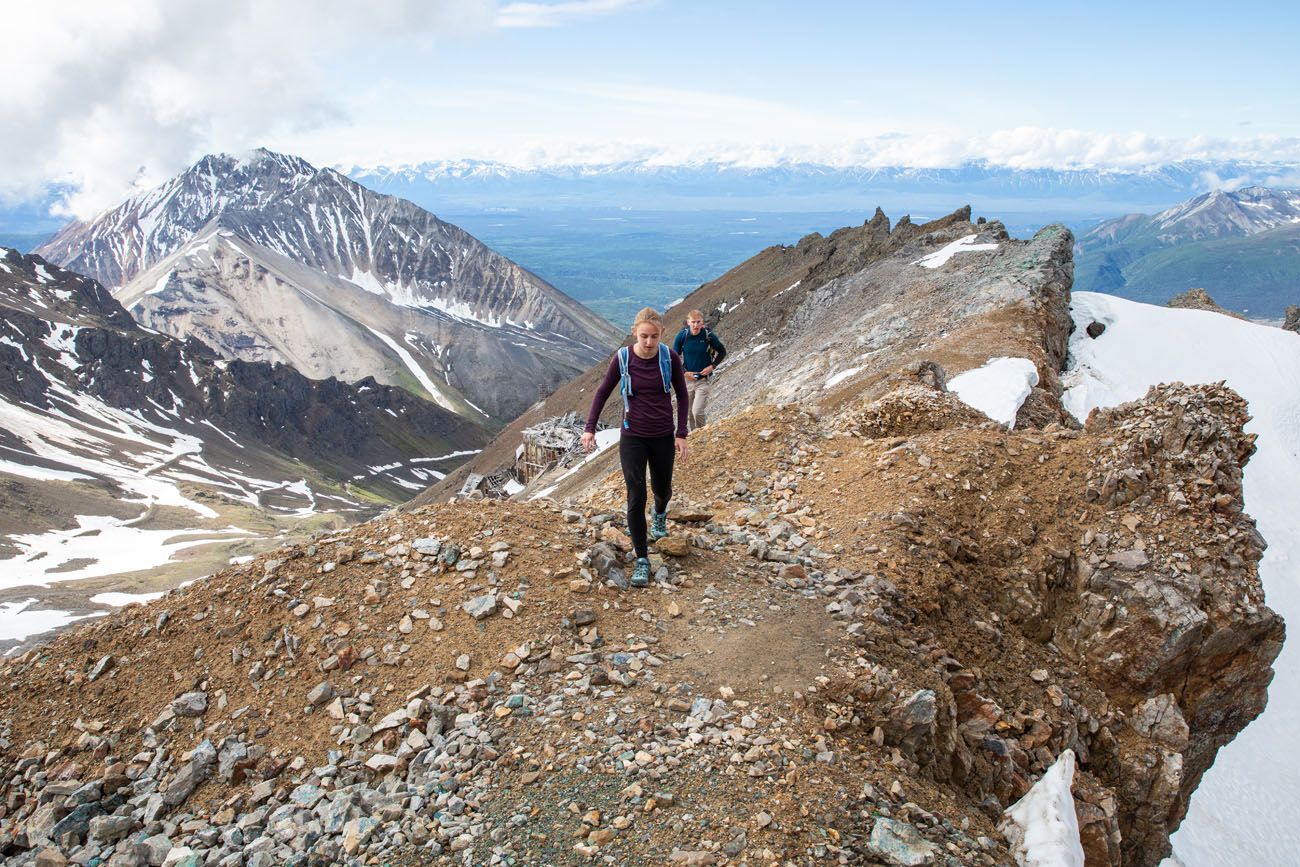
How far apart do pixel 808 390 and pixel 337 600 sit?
33766 mm

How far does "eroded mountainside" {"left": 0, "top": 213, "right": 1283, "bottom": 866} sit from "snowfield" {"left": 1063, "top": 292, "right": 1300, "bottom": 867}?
12.5 meters

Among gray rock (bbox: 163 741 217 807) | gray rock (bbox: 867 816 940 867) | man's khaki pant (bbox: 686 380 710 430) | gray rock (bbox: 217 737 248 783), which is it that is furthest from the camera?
man's khaki pant (bbox: 686 380 710 430)

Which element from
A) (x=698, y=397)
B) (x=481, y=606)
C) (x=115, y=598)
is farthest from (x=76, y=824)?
(x=115, y=598)

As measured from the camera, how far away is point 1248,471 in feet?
116

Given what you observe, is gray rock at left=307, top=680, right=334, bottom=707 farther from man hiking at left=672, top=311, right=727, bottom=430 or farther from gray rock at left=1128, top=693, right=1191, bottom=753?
gray rock at left=1128, top=693, right=1191, bottom=753

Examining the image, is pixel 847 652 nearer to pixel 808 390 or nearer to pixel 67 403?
pixel 808 390

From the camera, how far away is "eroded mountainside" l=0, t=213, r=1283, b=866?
7.22 metres

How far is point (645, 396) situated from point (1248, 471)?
122 feet

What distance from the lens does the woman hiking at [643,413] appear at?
1025 centimetres

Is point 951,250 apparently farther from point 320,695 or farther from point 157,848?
point 157,848

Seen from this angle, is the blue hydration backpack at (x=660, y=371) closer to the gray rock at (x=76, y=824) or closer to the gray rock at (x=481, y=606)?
the gray rock at (x=481, y=606)

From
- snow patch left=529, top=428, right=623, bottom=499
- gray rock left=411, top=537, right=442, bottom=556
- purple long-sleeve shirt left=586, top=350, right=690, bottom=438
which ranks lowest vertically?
snow patch left=529, top=428, right=623, bottom=499

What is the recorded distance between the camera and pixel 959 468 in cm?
1338

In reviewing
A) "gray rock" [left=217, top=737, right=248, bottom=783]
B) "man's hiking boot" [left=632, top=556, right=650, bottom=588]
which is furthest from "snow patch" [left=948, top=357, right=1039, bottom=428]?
"gray rock" [left=217, top=737, right=248, bottom=783]
